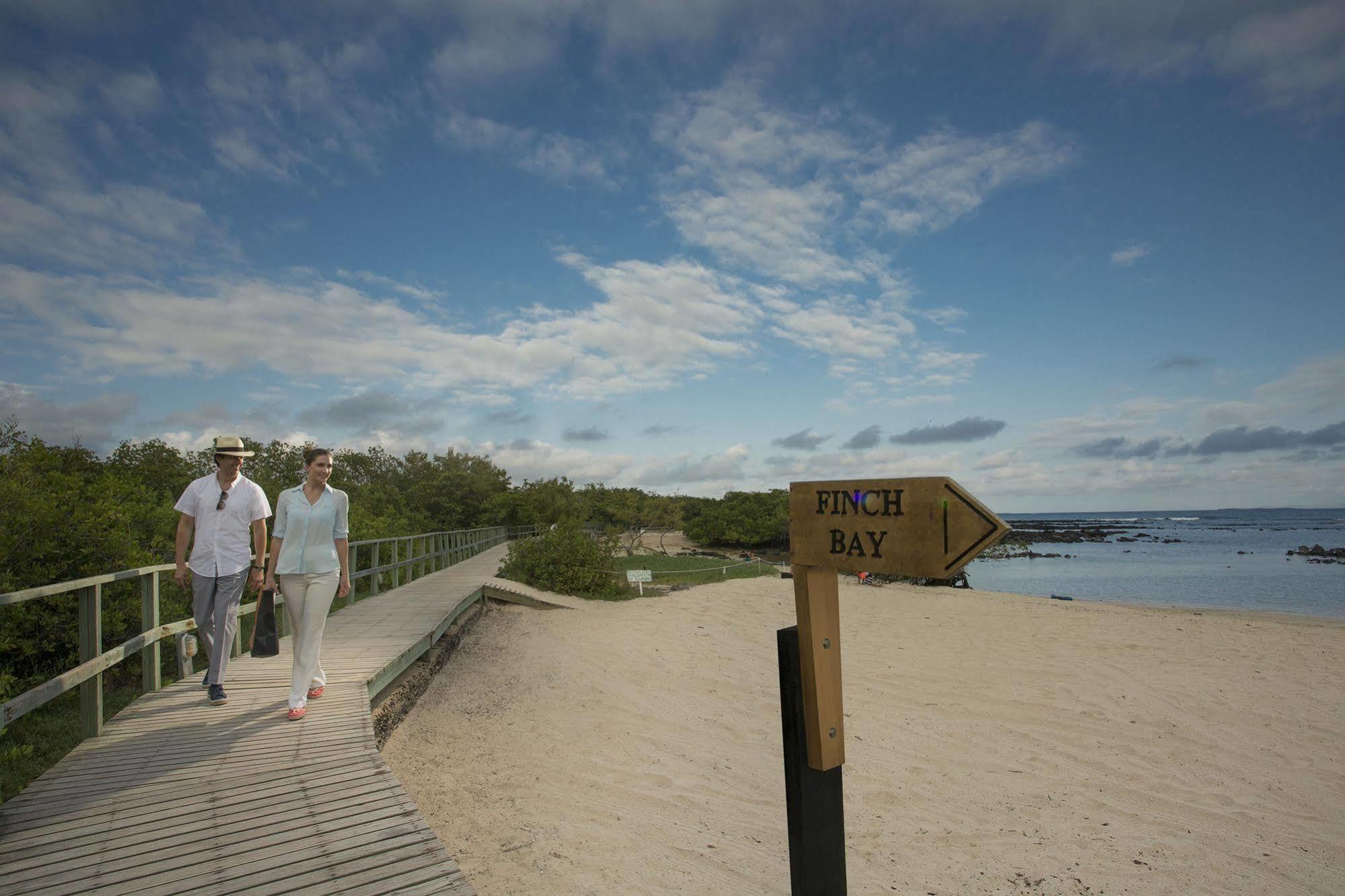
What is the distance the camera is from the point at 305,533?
4.95 m

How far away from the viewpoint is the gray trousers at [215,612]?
203 inches

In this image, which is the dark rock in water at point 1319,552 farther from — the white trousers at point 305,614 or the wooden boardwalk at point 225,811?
the wooden boardwalk at point 225,811

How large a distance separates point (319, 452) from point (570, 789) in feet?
11.0

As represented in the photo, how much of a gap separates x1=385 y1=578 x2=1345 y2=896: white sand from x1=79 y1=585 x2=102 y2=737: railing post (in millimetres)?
2144

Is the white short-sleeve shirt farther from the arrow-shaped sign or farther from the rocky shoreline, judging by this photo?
the rocky shoreline

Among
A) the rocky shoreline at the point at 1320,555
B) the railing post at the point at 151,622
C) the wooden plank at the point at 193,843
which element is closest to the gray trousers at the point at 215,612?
the railing post at the point at 151,622

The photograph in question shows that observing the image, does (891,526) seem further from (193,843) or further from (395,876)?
(193,843)

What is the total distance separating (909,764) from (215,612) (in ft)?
20.0

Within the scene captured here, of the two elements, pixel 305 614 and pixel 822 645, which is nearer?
pixel 822 645

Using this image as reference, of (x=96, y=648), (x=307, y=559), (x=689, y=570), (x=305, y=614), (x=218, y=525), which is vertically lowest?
(x=689, y=570)

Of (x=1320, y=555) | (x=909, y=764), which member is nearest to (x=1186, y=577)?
(x=1320, y=555)

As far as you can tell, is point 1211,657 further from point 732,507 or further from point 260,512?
point 732,507

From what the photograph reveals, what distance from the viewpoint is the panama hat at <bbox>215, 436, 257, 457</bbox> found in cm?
518

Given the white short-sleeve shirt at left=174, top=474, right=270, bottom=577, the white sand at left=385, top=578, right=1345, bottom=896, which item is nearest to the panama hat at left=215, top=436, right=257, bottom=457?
the white short-sleeve shirt at left=174, top=474, right=270, bottom=577
